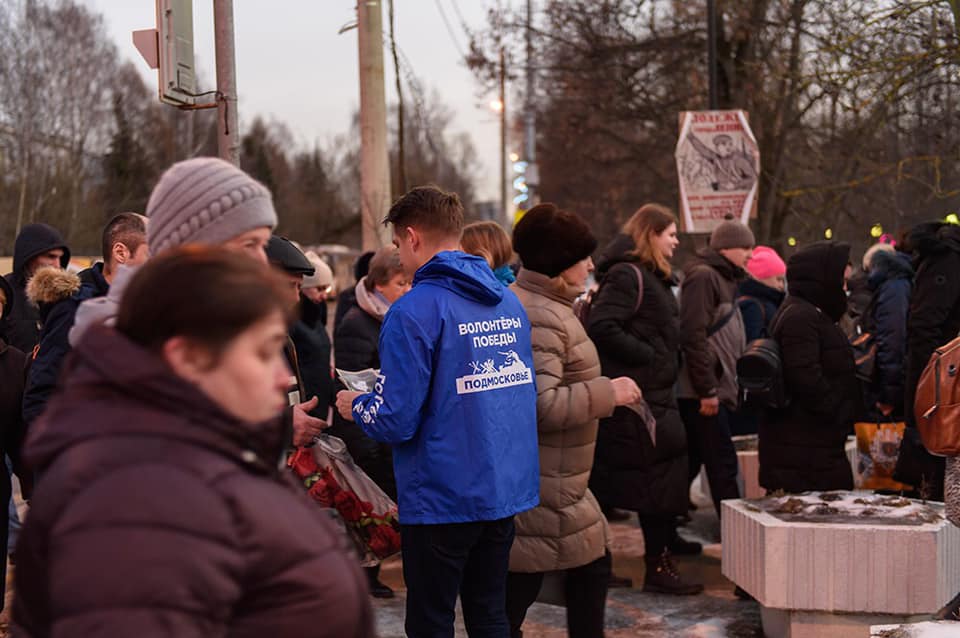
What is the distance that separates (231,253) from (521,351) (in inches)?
92.7

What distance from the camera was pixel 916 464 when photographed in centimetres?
625

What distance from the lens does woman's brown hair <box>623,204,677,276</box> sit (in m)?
6.30

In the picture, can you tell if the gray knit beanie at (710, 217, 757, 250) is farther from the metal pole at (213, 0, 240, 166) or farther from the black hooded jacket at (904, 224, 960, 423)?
the metal pole at (213, 0, 240, 166)

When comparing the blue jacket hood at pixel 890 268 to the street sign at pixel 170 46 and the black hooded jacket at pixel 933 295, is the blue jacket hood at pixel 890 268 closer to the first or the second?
the black hooded jacket at pixel 933 295

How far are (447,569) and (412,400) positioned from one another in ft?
1.93

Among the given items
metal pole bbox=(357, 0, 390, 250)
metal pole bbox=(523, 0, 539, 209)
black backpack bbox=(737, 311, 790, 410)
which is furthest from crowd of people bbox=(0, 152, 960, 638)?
metal pole bbox=(523, 0, 539, 209)

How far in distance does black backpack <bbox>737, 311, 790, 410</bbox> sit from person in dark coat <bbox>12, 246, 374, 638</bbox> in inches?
157

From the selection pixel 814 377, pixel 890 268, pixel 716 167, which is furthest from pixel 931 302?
pixel 716 167

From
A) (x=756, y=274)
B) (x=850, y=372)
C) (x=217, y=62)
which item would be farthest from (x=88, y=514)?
(x=756, y=274)

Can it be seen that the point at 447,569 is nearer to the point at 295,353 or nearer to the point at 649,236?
the point at 295,353

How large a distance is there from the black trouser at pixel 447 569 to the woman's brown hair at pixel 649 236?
99.2 inches

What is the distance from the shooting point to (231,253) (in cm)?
192

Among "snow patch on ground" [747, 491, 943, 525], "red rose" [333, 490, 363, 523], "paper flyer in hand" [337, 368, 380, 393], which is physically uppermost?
"paper flyer in hand" [337, 368, 380, 393]

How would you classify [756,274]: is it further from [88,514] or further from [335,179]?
[335,179]
